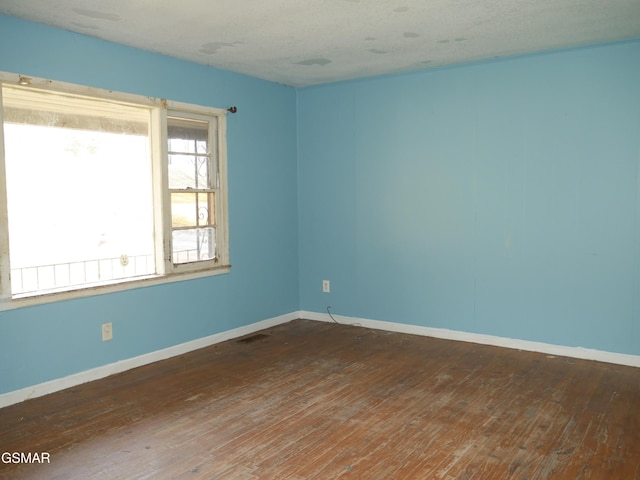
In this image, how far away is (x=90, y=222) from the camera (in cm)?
512

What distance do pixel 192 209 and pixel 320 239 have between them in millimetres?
1572

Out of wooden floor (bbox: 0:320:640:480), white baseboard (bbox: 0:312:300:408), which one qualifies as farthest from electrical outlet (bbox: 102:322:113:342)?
wooden floor (bbox: 0:320:640:480)

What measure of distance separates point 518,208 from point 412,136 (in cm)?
122

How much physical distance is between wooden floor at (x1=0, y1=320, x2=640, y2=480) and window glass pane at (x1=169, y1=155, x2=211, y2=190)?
59.8 inches

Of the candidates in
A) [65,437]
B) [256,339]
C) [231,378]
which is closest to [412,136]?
[256,339]

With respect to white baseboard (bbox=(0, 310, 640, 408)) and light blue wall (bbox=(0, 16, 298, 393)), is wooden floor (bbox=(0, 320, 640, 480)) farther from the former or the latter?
light blue wall (bbox=(0, 16, 298, 393))

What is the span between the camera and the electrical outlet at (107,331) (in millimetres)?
3795

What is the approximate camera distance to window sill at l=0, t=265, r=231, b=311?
3.31m

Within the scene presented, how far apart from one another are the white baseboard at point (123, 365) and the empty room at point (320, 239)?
2 cm

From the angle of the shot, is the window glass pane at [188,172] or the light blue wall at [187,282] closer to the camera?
the light blue wall at [187,282]

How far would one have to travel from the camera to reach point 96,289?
372cm

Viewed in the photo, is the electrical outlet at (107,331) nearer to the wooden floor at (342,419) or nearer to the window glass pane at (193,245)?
the wooden floor at (342,419)

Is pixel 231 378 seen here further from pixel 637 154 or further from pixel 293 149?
pixel 637 154
